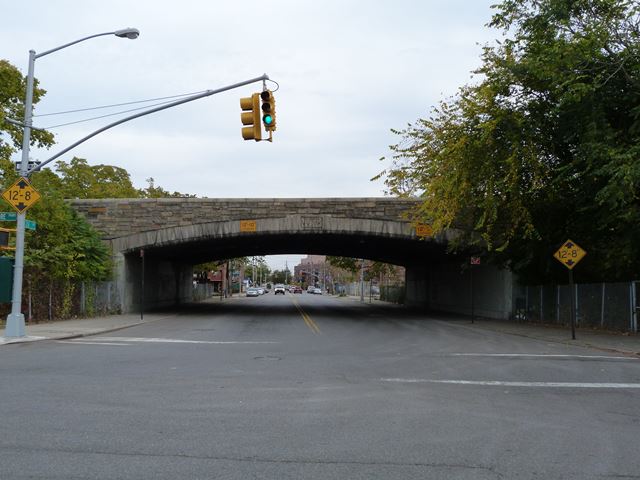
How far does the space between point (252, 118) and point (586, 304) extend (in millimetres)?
17372

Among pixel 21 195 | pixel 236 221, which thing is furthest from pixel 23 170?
pixel 236 221

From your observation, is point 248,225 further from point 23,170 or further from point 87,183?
point 87,183

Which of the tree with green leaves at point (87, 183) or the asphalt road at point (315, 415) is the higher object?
the tree with green leaves at point (87, 183)

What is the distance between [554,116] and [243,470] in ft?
64.1

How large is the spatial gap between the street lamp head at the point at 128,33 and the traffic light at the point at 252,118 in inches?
139

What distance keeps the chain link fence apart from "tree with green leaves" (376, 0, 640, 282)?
44.3 inches

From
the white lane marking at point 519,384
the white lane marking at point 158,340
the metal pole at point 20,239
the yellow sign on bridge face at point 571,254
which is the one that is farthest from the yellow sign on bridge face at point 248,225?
the white lane marking at point 519,384

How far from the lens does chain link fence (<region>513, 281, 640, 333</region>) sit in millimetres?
22141

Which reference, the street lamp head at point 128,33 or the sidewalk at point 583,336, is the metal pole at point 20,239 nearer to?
the street lamp head at point 128,33

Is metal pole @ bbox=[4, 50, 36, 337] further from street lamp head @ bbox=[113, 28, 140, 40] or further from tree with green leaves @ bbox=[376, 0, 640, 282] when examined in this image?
tree with green leaves @ bbox=[376, 0, 640, 282]

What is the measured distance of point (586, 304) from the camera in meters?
25.0

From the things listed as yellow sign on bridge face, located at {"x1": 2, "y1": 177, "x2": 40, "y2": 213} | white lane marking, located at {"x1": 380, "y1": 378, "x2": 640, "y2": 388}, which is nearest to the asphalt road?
white lane marking, located at {"x1": 380, "y1": 378, "x2": 640, "y2": 388}

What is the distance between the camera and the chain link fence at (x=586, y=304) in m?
22.1

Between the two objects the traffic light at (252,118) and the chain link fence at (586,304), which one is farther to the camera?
the chain link fence at (586,304)
